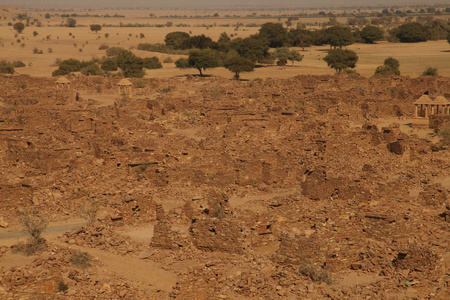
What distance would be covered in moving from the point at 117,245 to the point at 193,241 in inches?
78.7

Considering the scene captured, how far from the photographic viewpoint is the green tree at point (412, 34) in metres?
112

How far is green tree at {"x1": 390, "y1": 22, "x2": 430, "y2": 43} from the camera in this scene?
112 metres

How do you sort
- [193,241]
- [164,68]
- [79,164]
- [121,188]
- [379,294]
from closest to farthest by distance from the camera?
[379,294]
[193,241]
[121,188]
[79,164]
[164,68]

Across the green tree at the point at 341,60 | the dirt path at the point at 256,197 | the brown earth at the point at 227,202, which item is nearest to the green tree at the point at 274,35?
the green tree at the point at 341,60

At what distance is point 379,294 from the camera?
1265 cm

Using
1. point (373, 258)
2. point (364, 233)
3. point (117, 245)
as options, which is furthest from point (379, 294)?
point (117, 245)

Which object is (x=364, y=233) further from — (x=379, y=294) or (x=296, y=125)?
(x=296, y=125)

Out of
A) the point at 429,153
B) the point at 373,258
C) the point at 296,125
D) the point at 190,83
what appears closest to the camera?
the point at 373,258

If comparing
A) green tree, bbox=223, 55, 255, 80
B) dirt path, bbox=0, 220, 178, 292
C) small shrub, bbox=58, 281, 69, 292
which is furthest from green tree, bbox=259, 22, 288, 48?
small shrub, bbox=58, 281, 69, 292

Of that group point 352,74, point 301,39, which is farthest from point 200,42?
point 352,74

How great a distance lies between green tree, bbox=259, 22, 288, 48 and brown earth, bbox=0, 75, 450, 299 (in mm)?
64295

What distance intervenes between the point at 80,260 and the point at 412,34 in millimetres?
107326

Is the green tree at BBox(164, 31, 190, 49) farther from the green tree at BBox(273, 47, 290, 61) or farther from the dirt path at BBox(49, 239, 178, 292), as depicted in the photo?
the dirt path at BBox(49, 239, 178, 292)

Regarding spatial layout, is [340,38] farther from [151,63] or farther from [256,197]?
[256,197]
